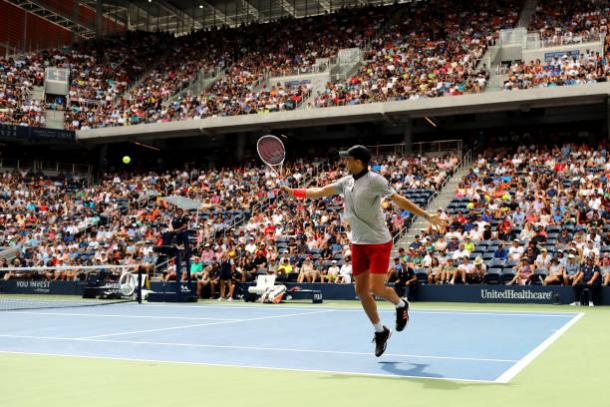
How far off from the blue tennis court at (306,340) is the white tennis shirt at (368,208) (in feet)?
4.48

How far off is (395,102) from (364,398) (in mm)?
28341

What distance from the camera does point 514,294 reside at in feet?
67.3

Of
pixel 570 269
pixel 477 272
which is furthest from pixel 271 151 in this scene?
pixel 570 269

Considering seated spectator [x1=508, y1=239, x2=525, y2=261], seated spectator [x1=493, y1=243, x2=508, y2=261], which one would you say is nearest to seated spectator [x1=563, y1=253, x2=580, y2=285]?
seated spectator [x1=508, y1=239, x2=525, y2=261]

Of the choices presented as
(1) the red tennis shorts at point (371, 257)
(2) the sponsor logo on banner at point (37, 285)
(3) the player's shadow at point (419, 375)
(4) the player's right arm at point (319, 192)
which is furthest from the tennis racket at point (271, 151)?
(2) the sponsor logo on banner at point (37, 285)

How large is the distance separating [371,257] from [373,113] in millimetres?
26344

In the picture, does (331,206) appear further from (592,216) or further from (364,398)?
(364,398)

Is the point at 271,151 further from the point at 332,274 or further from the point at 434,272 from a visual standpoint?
the point at 332,274

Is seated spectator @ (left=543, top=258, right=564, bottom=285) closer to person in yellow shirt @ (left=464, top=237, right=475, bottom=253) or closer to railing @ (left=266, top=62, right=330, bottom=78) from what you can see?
person in yellow shirt @ (left=464, top=237, right=475, bottom=253)

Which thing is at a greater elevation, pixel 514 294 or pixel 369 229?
pixel 369 229

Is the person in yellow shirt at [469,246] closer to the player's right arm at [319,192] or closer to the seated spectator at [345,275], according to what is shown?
the seated spectator at [345,275]

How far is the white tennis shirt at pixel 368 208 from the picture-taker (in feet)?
24.4

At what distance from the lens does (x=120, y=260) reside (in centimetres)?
2952

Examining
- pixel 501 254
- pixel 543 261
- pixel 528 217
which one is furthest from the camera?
pixel 528 217
